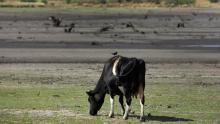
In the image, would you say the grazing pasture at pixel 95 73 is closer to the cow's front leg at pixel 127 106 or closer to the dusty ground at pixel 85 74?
the dusty ground at pixel 85 74

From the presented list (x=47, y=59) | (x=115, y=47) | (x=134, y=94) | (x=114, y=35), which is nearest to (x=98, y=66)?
(x=47, y=59)

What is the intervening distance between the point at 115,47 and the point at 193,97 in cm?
1850

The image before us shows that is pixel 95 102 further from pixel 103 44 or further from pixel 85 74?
pixel 103 44

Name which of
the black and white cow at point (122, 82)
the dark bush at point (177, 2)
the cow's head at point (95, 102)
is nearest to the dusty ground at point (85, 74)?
the cow's head at point (95, 102)

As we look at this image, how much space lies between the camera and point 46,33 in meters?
51.8

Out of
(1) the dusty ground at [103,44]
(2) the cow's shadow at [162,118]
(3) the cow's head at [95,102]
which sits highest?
(3) the cow's head at [95,102]

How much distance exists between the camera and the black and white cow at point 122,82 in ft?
56.6

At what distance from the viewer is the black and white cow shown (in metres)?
17.2

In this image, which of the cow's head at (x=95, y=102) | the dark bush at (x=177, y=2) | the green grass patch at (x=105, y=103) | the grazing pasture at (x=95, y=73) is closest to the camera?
the green grass patch at (x=105, y=103)

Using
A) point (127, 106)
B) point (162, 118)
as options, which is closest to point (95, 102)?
point (127, 106)

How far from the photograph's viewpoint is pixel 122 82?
1733 cm

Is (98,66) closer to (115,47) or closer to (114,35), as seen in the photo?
(115,47)

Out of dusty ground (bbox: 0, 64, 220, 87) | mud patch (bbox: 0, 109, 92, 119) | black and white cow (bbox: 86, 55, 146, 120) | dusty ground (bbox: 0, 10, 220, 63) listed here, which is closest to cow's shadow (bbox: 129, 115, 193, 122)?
black and white cow (bbox: 86, 55, 146, 120)

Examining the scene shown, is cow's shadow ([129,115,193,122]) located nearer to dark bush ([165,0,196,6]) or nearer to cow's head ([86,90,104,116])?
cow's head ([86,90,104,116])
